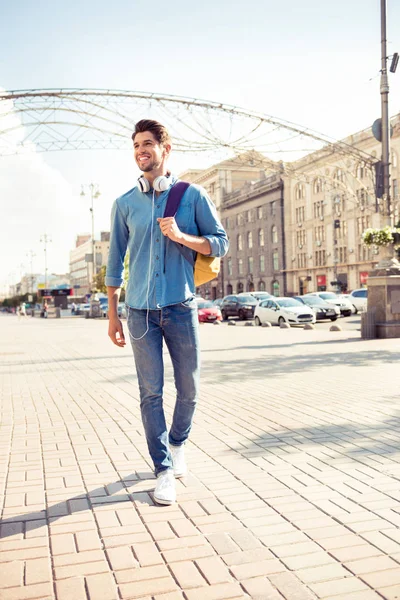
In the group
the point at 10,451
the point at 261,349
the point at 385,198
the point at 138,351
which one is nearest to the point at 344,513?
the point at 138,351

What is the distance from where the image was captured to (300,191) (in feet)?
218

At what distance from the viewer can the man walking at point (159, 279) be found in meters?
3.64

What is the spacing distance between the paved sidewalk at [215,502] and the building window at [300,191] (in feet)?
196

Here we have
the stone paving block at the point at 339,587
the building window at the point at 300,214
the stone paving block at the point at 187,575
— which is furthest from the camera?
the building window at the point at 300,214

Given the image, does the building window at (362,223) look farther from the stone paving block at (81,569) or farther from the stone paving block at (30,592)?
the stone paving block at (30,592)

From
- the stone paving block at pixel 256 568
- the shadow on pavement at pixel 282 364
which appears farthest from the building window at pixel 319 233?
the stone paving block at pixel 256 568

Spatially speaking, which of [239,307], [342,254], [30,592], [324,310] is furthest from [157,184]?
[342,254]

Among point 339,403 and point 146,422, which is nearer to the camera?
point 146,422

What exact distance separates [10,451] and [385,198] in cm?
1293

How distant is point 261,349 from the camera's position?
13.7m

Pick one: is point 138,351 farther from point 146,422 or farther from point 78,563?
point 78,563

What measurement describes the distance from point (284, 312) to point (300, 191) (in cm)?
4233

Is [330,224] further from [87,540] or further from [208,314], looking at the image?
[87,540]

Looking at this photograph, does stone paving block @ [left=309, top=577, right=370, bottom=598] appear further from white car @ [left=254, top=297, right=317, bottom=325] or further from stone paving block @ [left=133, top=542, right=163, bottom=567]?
white car @ [left=254, top=297, right=317, bottom=325]
